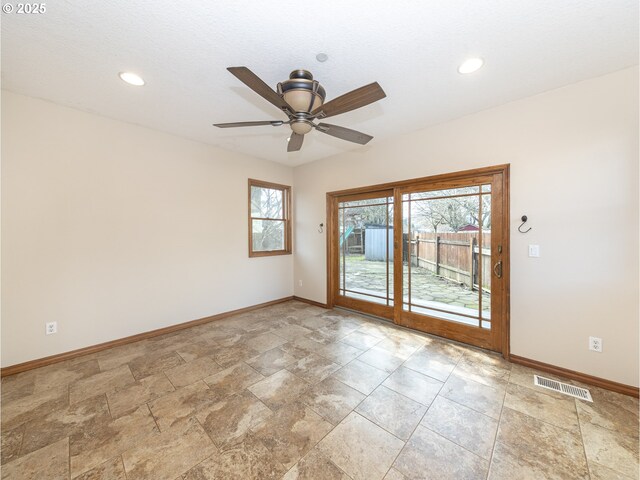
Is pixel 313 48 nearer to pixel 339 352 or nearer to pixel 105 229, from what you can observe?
pixel 339 352

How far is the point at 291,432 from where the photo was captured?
1.72m

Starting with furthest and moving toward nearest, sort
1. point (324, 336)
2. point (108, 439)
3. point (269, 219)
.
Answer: point (269, 219) → point (324, 336) → point (108, 439)

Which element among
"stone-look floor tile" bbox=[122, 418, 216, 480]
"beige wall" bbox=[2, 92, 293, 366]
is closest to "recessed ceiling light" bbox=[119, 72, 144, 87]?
"beige wall" bbox=[2, 92, 293, 366]

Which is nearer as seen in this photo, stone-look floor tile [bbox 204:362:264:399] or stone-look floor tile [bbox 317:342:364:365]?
stone-look floor tile [bbox 204:362:264:399]

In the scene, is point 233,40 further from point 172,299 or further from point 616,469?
point 616,469

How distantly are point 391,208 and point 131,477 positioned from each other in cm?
369

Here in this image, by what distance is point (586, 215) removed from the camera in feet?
7.47

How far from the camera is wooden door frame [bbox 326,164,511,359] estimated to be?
270 cm

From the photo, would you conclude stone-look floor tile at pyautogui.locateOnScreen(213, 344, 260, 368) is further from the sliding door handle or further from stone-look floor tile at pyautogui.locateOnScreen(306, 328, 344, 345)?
the sliding door handle

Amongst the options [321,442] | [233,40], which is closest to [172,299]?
[321,442]

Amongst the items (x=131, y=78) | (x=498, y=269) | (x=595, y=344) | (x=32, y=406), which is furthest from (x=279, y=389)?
(x=131, y=78)

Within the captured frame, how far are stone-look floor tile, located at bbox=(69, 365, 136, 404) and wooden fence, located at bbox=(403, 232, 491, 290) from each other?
354 centimetres

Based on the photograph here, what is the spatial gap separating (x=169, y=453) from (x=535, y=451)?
2.31 meters

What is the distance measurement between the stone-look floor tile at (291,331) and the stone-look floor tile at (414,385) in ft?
4.48
